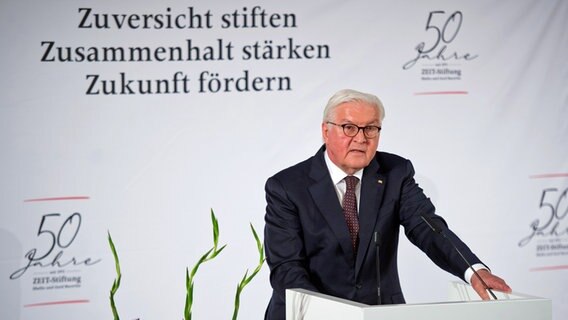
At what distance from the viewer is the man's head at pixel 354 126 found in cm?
294

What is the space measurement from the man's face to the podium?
27.5 inches

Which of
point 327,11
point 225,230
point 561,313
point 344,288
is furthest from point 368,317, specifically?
point 561,313

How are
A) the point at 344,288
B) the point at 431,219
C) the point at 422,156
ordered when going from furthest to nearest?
the point at 422,156
the point at 344,288
the point at 431,219

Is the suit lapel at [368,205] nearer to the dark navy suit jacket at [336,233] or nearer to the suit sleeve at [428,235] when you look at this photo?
the dark navy suit jacket at [336,233]

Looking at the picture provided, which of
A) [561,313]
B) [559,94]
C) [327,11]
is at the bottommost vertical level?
[561,313]

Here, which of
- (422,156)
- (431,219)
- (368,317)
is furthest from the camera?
(422,156)

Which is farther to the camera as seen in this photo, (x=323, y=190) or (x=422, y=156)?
(x=422, y=156)

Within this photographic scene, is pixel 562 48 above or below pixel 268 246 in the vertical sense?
above

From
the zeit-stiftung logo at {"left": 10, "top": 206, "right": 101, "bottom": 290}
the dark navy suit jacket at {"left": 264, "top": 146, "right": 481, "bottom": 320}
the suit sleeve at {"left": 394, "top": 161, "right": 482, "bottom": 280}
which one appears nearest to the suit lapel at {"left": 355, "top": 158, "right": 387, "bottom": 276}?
the dark navy suit jacket at {"left": 264, "top": 146, "right": 481, "bottom": 320}

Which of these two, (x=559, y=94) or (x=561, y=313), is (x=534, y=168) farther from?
(x=561, y=313)

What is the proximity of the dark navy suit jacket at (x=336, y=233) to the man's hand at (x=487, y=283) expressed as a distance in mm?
240

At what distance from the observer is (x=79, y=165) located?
13.4 feet

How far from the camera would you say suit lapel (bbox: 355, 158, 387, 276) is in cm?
291

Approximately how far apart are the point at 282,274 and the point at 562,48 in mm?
2535
